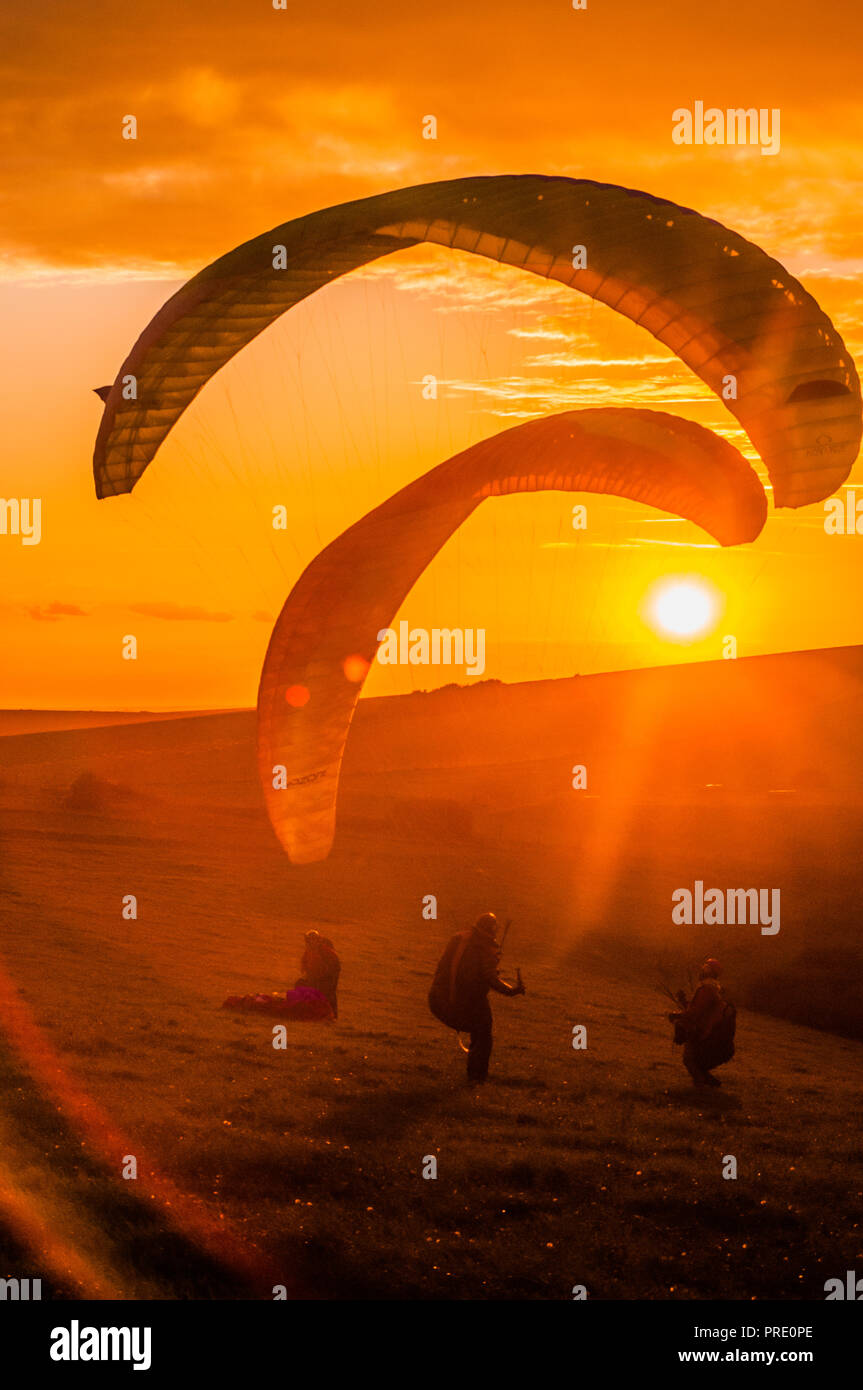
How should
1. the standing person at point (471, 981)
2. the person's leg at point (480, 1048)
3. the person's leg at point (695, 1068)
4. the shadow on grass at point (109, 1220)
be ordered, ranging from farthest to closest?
the person's leg at point (695, 1068)
the person's leg at point (480, 1048)
the standing person at point (471, 981)
the shadow on grass at point (109, 1220)

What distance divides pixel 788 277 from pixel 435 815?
120 feet

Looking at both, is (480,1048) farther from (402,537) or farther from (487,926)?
(402,537)

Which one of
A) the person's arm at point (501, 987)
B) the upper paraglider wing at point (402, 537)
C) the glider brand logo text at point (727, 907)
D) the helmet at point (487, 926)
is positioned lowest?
the person's arm at point (501, 987)

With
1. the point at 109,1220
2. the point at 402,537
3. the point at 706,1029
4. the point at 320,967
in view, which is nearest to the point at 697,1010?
the point at 706,1029

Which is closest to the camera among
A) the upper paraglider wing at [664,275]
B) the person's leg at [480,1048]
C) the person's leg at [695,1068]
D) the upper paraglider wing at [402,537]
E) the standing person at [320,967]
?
the upper paraglider wing at [664,275]

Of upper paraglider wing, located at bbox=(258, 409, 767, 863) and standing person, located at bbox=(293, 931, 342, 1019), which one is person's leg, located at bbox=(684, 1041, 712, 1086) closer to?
standing person, located at bbox=(293, 931, 342, 1019)

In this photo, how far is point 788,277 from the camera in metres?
12.1

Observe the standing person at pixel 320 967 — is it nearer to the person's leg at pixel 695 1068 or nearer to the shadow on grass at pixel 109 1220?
the person's leg at pixel 695 1068

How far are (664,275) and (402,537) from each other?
5506 millimetres

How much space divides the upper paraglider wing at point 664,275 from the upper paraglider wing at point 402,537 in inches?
72.1

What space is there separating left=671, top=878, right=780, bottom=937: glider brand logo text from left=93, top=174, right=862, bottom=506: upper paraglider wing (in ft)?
69.1

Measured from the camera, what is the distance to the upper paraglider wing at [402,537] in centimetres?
1489
